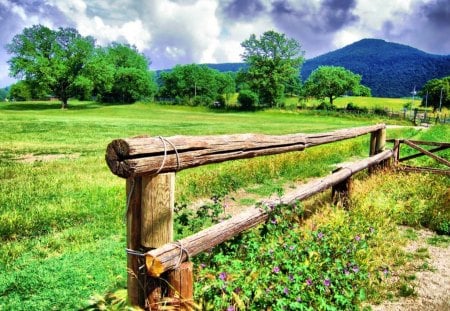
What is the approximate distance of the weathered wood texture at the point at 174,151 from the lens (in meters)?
2.35

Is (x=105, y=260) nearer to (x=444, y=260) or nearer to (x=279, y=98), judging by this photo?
(x=444, y=260)

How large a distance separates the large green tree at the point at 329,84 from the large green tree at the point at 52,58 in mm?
55590

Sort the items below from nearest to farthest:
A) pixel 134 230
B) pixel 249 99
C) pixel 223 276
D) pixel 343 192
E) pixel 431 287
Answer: pixel 134 230 < pixel 223 276 < pixel 431 287 < pixel 343 192 < pixel 249 99

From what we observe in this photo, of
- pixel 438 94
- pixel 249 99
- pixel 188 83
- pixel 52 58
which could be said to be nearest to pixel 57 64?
pixel 52 58

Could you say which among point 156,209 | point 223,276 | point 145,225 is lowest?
point 223,276

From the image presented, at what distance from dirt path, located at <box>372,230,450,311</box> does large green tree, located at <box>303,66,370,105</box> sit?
92056mm

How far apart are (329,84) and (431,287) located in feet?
312

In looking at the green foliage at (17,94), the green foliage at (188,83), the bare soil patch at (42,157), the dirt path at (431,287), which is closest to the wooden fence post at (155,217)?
the dirt path at (431,287)

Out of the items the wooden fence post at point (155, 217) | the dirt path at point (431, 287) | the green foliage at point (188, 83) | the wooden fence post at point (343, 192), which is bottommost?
the dirt path at point (431, 287)

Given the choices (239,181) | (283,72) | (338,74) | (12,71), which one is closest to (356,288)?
(239,181)

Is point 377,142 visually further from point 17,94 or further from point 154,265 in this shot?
point 17,94

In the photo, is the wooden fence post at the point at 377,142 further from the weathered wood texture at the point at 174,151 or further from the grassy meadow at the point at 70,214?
the weathered wood texture at the point at 174,151

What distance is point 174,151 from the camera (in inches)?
106

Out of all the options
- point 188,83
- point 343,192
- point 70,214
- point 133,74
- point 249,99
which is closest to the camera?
point 70,214
